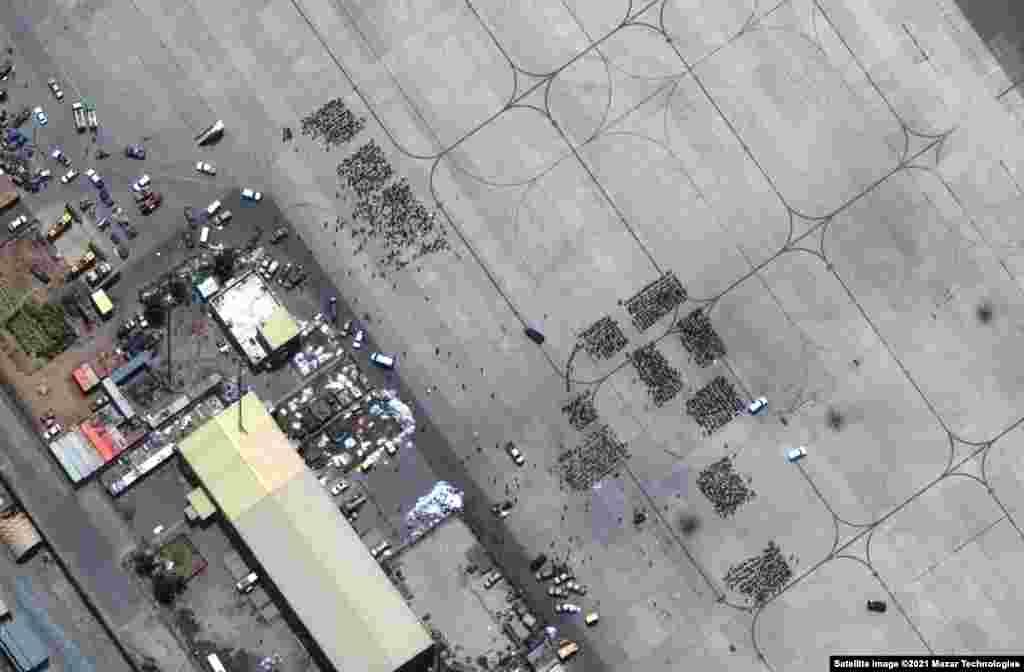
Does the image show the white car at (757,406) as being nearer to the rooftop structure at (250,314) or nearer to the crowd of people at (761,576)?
the crowd of people at (761,576)

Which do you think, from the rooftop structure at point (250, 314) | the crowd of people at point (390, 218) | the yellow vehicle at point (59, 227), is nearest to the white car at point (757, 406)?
the crowd of people at point (390, 218)

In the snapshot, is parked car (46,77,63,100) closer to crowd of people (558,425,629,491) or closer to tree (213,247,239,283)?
tree (213,247,239,283)

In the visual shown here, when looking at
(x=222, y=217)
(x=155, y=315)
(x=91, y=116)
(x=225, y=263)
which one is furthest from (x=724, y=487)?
(x=91, y=116)

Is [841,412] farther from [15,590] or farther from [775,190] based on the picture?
[15,590]

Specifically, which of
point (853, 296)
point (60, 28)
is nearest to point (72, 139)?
→ point (60, 28)

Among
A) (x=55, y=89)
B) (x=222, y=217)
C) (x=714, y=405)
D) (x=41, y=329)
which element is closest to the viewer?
(x=41, y=329)

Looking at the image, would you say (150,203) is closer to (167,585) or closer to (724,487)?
(167,585)
